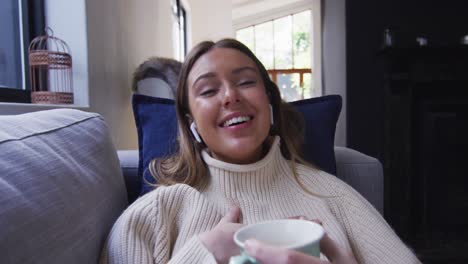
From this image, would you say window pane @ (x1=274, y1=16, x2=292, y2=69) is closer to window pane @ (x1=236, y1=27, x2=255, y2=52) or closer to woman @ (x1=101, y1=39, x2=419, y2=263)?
window pane @ (x1=236, y1=27, x2=255, y2=52)

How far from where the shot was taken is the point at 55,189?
614 mm

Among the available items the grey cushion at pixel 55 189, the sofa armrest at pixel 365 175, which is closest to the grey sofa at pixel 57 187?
the grey cushion at pixel 55 189

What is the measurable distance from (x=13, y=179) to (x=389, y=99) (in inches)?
93.9

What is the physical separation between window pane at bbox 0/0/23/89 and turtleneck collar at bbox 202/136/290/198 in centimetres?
102

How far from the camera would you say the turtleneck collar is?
0.99 metres

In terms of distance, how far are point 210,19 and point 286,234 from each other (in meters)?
5.44

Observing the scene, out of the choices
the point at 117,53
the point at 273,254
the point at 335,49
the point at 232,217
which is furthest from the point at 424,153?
the point at 273,254

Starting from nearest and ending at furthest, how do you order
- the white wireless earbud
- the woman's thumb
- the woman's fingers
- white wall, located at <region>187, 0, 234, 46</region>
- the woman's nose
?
the woman's fingers, the woman's thumb, the woman's nose, the white wireless earbud, white wall, located at <region>187, 0, 234, 46</region>

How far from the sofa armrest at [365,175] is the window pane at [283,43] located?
20.8ft

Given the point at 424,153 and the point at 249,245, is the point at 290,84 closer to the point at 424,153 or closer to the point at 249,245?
the point at 424,153

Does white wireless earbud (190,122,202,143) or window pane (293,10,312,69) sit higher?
window pane (293,10,312,69)

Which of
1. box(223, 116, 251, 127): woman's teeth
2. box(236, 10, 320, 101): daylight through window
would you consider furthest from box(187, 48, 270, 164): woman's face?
box(236, 10, 320, 101): daylight through window

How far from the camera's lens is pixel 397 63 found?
2445 millimetres

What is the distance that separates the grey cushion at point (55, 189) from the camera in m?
0.51
